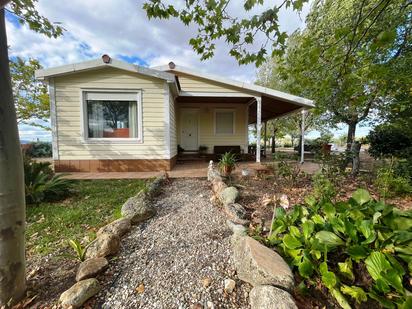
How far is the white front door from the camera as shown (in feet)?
31.9

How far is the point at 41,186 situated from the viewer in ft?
11.9

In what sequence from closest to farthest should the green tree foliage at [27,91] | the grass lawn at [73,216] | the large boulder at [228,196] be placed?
the grass lawn at [73,216] → the large boulder at [228,196] → the green tree foliage at [27,91]

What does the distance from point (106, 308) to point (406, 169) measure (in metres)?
6.43

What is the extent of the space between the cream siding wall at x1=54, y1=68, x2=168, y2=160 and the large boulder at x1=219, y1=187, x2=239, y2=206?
134 inches

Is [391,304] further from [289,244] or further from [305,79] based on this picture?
[305,79]

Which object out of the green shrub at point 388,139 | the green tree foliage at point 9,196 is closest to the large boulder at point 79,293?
the green tree foliage at point 9,196

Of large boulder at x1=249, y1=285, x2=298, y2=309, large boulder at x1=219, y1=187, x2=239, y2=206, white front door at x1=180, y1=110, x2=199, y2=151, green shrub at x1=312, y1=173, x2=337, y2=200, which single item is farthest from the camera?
white front door at x1=180, y1=110, x2=199, y2=151

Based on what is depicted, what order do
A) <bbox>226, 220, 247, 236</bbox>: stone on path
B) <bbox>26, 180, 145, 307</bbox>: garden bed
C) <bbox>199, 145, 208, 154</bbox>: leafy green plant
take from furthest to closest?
1. <bbox>199, 145, 208, 154</bbox>: leafy green plant
2. <bbox>226, 220, 247, 236</bbox>: stone on path
3. <bbox>26, 180, 145, 307</bbox>: garden bed

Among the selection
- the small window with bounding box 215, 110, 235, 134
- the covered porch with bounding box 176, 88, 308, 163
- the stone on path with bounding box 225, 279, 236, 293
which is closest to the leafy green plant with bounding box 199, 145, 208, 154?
the covered porch with bounding box 176, 88, 308, 163

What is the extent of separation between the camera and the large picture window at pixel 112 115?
613 cm

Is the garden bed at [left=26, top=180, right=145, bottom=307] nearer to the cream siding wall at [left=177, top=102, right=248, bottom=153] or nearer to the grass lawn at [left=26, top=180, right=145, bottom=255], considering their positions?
the grass lawn at [left=26, top=180, right=145, bottom=255]

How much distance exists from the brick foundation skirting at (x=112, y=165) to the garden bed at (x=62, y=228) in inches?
57.3

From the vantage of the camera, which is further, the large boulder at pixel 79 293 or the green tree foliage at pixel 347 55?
the green tree foliage at pixel 347 55

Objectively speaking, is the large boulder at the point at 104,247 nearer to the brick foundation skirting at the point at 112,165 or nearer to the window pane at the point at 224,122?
the brick foundation skirting at the point at 112,165
